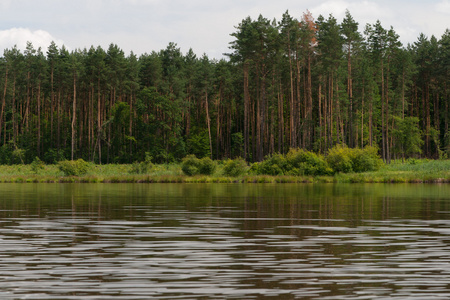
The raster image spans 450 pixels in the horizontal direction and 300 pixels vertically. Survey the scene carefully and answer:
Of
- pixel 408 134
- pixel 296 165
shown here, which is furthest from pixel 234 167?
pixel 408 134

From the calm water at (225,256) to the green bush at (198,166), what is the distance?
43.1 metres

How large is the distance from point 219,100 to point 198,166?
Answer: 4858cm

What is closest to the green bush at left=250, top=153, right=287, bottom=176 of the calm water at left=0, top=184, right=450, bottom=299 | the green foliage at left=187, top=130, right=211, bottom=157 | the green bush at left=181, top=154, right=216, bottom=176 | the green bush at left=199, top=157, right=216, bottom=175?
the green bush at left=199, top=157, right=216, bottom=175

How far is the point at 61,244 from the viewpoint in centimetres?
1513

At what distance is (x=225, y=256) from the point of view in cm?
1299

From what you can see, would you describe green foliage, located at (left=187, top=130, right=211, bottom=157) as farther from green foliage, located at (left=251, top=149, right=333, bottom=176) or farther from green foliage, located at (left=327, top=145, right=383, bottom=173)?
green foliage, located at (left=327, top=145, right=383, bottom=173)

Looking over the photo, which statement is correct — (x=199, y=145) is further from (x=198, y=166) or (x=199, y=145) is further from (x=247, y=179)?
(x=247, y=179)

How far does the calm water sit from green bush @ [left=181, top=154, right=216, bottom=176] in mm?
43108

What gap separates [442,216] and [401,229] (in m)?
5.41

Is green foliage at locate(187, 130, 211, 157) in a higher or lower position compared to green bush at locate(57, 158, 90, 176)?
higher

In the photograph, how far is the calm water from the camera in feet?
31.4

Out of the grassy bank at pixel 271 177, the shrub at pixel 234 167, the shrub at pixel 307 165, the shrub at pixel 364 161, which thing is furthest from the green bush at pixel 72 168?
the shrub at pixel 364 161

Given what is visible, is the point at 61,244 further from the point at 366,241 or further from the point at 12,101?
the point at 12,101

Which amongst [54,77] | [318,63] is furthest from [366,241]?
[54,77]
